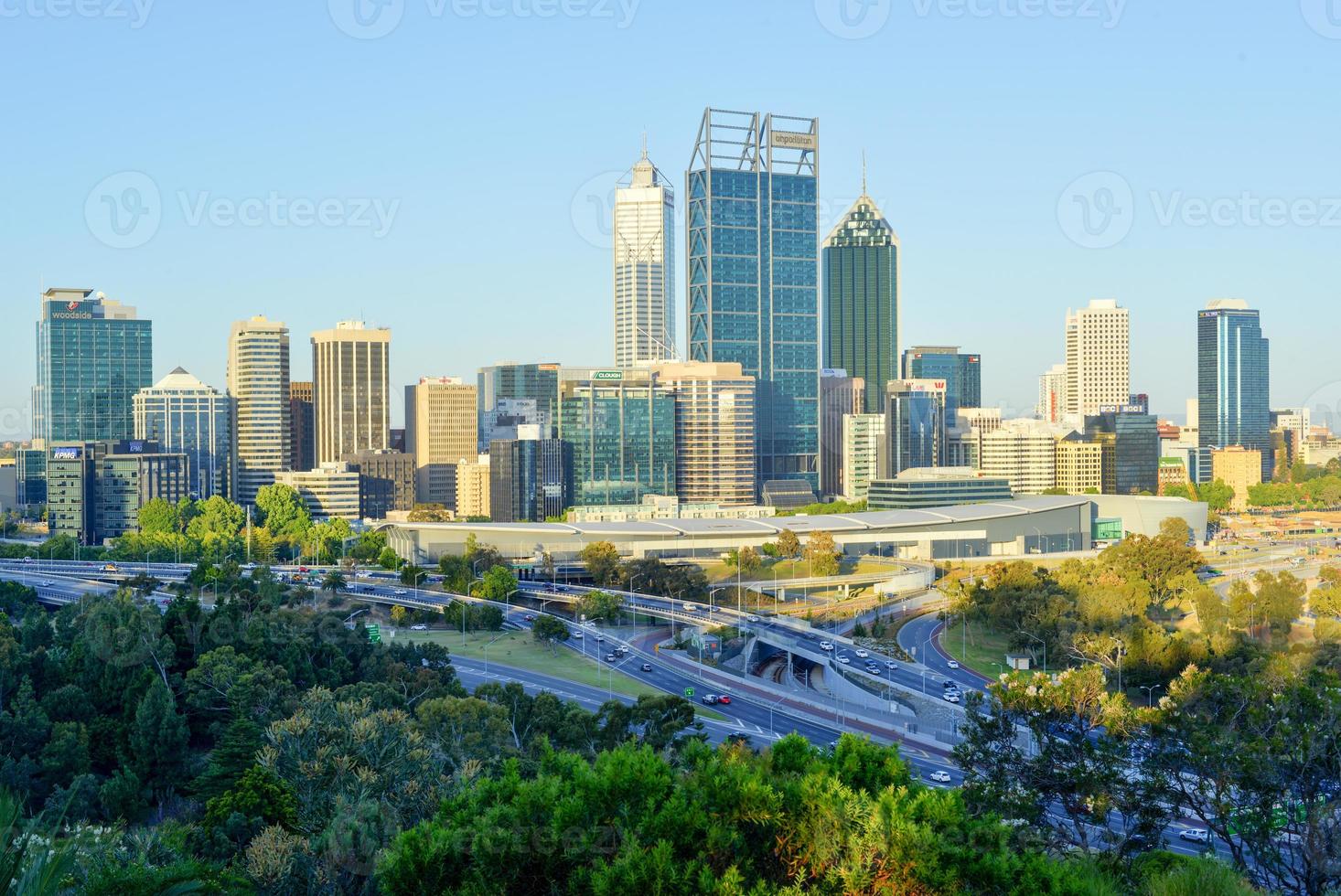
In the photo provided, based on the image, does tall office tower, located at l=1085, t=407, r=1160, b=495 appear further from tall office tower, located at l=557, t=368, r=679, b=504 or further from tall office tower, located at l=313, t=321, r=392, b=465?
tall office tower, located at l=313, t=321, r=392, b=465

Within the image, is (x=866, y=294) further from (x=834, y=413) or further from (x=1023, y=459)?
(x=1023, y=459)

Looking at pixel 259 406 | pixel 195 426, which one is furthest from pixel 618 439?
pixel 195 426

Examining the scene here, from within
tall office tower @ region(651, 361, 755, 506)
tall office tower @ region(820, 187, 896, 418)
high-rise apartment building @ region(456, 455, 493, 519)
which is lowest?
high-rise apartment building @ region(456, 455, 493, 519)

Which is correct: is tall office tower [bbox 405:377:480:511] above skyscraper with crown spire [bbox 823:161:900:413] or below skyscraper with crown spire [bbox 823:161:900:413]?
below

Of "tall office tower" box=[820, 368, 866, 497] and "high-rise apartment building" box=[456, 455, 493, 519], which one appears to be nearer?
"high-rise apartment building" box=[456, 455, 493, 519]

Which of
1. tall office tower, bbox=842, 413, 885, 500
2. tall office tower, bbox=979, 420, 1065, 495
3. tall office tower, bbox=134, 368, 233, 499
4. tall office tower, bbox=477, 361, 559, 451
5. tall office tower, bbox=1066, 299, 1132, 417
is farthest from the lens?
tall office tower, bbox=1066, 299, 1132, 417

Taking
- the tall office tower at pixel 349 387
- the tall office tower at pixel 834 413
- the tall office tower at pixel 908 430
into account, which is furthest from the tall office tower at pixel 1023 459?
the tall office tower at pixel 349 387

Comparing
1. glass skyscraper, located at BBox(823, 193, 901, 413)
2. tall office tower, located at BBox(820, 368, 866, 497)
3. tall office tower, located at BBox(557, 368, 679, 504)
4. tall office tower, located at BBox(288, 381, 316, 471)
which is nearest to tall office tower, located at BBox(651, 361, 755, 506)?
tall office tower, located at BBox(557, 368, 679, 504)

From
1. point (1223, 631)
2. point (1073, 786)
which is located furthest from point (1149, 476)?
point (1073, 786)
